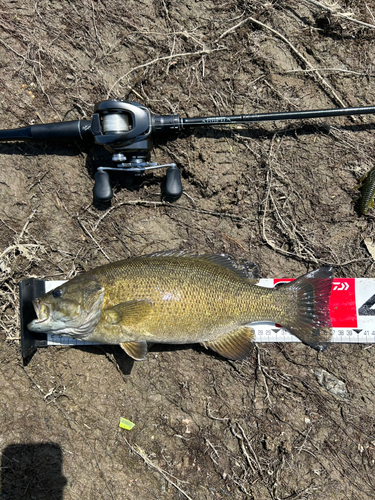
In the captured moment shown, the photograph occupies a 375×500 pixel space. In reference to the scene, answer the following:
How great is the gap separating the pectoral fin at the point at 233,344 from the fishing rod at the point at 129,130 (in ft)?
4.54

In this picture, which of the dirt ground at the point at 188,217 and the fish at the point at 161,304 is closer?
the fish at the point at 161,304

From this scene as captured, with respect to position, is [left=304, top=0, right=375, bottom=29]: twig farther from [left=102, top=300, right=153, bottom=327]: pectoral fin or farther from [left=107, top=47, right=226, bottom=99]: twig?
[left=102, top=300, right=153, bottom=327]: pectoral fin

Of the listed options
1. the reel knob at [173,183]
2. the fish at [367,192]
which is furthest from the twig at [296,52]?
the reel knob at [173,183]

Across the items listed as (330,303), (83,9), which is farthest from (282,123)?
(83,9)

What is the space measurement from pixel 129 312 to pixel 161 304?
271mm

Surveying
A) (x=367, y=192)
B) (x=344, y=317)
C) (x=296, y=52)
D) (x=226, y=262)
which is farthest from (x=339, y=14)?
(x=344, y=317)

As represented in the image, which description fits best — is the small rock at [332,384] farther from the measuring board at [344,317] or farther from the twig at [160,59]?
the twig at [160,59]

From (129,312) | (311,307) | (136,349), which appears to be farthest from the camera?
(311,307)

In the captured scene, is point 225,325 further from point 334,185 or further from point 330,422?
point 334,185

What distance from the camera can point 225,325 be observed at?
2.79 metres

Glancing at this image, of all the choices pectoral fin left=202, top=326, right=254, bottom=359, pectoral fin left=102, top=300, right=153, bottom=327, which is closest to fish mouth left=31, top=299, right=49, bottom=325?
pectoral fin left=102, top=300, right=153, bottom=327

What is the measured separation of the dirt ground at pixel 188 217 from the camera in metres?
3.15

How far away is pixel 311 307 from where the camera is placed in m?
2.90

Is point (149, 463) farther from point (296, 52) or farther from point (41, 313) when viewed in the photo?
point (296, 52)
